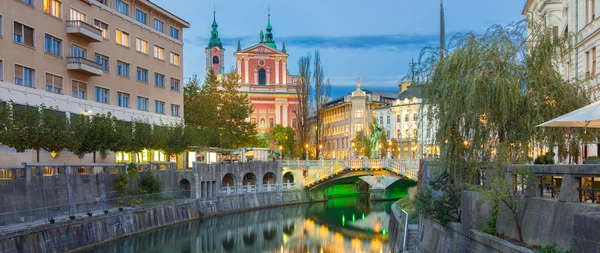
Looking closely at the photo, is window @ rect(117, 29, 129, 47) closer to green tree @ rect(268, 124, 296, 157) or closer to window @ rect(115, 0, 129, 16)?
window @ rect(115, 0, 129, 16)

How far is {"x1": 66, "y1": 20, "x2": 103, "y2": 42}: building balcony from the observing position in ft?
169

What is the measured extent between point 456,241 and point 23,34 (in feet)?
112

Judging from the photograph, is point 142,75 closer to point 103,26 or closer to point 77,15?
point 103,26

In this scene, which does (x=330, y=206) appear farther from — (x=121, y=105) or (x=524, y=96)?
(x=524, y=96)

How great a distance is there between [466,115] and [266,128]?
107301 millimetres

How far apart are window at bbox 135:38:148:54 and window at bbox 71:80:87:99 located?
31.9 ft

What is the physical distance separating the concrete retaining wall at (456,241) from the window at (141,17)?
41.7 metres

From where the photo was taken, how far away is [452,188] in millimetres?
26234

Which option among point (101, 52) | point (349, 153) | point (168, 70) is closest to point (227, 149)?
point (168, 70)

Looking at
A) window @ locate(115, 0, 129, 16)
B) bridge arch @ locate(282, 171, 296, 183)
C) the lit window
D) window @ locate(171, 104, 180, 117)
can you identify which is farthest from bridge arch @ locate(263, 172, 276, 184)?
window @ locate(115, 0, 129, 16)

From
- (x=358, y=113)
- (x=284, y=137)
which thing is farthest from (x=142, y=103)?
(x=358, y=113)

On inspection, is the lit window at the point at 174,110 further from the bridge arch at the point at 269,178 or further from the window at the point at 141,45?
the bridge arch at the point at 269,178

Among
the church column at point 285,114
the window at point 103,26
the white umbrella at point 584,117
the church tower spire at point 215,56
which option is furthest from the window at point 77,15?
the church tower spire at point 215,56

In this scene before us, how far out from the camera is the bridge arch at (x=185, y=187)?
192 ft
